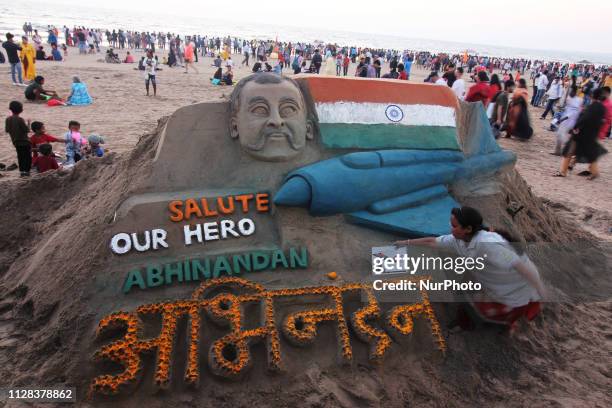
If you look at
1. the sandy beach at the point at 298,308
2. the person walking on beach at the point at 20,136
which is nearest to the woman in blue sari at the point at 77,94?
the person walking on beach at the point at 20,136

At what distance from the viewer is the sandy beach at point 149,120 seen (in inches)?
292

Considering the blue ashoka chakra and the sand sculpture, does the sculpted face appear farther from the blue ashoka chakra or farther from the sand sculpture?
the blue ashoka chakra

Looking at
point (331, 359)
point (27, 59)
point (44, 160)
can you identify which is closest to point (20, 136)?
point (44, 160)

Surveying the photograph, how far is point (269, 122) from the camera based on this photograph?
4148 mm

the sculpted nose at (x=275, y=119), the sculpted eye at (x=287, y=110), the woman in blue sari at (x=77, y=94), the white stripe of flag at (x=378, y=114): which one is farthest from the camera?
the woman in blue sari at (x=77, y=94)

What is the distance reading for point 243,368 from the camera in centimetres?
304

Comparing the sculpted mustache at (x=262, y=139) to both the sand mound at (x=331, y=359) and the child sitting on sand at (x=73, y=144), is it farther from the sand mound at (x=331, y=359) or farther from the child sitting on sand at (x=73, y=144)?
the child sitting on sand at (x=73, y=144)

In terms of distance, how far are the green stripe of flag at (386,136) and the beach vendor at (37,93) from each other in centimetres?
1068

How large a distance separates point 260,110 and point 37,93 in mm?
10534

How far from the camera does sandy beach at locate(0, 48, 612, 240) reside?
7.42 m

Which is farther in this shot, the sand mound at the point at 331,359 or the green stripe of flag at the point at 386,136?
the green stripe of flag at the point at 386,136

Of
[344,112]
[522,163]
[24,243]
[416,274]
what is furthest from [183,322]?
[522,163]

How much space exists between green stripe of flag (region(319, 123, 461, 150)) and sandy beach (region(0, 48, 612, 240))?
57.0 inches

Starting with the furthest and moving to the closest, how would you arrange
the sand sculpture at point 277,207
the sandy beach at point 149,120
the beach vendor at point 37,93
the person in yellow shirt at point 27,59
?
1. the person in yellow shirt at point 27,59
2. the beach vendor at point 37,93
3. the sandy beach at point 149,120
4. the sand sculpture at point 277,207
